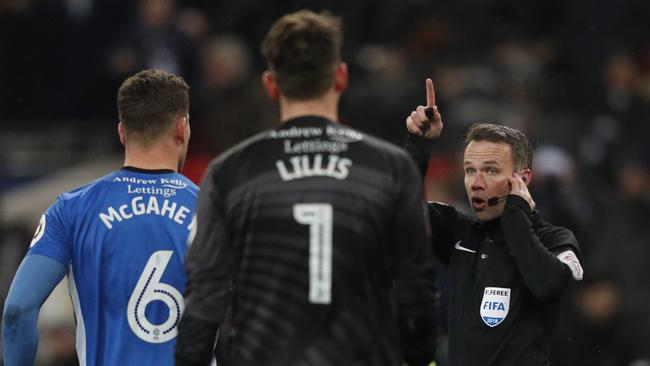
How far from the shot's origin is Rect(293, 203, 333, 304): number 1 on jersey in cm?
399

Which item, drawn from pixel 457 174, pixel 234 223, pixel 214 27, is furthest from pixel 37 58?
pixel 234 223

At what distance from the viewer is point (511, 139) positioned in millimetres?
5340

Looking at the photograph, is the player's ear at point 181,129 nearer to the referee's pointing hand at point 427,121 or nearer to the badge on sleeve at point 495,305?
the referee's pointing hand at point 427,121

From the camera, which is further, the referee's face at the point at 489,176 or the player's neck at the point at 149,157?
the referee's face at the point at 489,176

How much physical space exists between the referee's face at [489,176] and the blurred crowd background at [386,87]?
5.28 metres

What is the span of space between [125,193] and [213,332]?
106 centimetres

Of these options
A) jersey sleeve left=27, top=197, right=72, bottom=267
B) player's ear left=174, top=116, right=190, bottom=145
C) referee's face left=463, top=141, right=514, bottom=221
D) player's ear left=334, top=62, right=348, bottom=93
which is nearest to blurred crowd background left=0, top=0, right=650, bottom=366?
referee's face left=463, top=141, right=514, bottom=221

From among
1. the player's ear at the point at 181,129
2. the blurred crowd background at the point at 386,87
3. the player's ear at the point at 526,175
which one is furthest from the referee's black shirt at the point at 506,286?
the blurred crowd background at the point at 386,87

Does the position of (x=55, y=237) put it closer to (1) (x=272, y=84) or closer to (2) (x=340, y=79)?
(1) (x=272, y=84)

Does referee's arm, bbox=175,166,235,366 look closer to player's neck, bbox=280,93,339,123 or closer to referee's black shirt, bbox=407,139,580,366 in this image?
player's neck, bbox=280,93,339,123

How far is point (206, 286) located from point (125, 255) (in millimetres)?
893

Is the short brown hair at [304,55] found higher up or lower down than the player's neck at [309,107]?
higher up

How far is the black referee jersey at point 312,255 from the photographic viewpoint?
13.1 ft

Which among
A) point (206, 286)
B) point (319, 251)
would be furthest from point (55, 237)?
point (319, 251)
